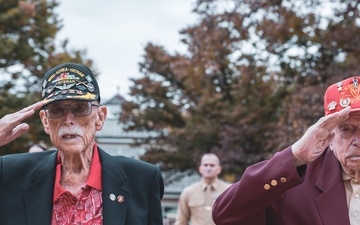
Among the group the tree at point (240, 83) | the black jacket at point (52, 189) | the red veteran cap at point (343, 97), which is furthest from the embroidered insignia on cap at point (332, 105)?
the tree at point (240, 83)

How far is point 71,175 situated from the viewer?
14.1 ft

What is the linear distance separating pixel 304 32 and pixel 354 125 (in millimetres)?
15032

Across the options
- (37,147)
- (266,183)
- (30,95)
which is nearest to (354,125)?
(266,183)

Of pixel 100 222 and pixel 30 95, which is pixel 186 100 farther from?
pixel 100 222

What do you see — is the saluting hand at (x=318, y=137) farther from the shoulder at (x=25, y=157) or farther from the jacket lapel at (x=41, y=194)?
the shoulder at (x=25, y=157)

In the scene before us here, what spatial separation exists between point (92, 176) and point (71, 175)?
132 mm

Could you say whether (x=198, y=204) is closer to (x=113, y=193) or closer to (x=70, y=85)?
(x=113, y=193)

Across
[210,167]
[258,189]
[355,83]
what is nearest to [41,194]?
[258,189]

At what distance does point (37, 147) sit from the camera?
9000mm

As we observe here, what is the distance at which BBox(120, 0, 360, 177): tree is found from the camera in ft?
59.3

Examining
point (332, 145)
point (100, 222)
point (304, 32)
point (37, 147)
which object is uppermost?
point (304, 32)

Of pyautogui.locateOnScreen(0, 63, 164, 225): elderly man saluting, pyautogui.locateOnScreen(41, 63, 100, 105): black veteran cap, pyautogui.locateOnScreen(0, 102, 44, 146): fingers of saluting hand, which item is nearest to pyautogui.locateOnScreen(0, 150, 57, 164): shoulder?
pyautogui.locateOnScreen(0, 63, 164, 225): elderly man saluting

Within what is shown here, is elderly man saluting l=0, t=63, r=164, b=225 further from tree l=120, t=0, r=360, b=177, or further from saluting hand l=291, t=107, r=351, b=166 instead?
tree l=120, t=0, r=360, b=177

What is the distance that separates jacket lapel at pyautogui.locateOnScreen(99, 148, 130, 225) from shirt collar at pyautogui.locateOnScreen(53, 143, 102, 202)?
3 centimetres
